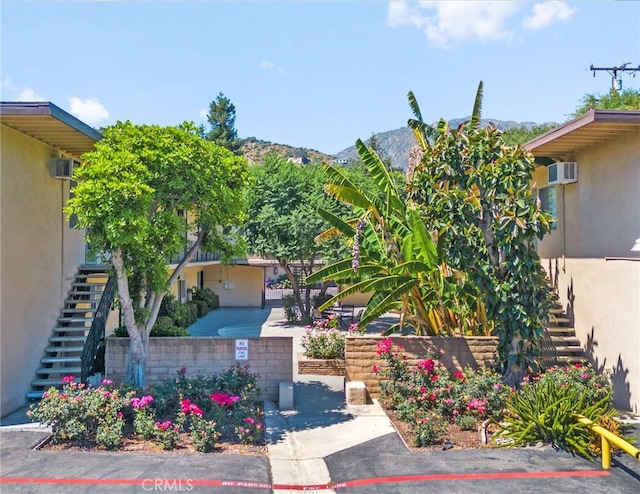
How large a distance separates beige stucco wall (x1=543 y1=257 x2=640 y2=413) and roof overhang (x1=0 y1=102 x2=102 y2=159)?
11.2 meters

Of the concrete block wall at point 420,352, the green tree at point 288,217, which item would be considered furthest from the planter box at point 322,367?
the green tree at point 288,217

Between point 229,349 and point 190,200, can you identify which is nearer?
point 190,200

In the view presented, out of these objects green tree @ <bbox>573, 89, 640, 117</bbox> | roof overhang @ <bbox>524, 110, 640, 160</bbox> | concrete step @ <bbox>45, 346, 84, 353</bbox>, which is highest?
green tree @ <bbox>573, 89, 640, 117</bbox>

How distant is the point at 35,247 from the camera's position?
1202cm

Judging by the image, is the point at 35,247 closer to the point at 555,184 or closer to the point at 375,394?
the point at 375,394

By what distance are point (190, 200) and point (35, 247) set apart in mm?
3863

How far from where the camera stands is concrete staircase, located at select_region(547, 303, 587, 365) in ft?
40.1

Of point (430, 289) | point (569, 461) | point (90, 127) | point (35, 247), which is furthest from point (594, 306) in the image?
point (35, 247)

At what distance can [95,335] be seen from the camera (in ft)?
40.3

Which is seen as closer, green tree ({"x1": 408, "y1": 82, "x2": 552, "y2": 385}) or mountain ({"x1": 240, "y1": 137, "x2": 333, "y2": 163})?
green tree ({"x1": 408, "y1": 82, "x2": 552, "y2": 385})

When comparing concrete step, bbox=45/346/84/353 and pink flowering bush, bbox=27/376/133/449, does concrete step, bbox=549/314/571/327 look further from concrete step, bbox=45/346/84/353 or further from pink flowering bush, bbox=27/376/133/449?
concrete step, bbox=45/346/84/353

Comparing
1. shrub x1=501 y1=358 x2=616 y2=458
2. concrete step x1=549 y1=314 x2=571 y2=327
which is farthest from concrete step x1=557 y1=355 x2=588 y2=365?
shrub x1=501 y1=358 x2=616 y2=458

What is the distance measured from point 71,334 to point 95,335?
1.83 m

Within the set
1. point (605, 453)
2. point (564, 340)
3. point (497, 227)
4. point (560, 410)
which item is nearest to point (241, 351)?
point (497, 227)
